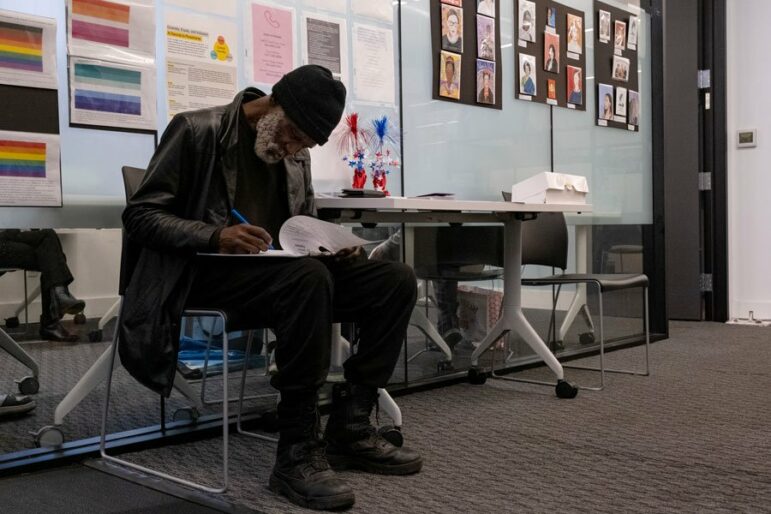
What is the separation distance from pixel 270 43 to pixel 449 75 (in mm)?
854

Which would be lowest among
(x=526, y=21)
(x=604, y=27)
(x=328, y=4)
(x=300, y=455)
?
(x=300, y=455)

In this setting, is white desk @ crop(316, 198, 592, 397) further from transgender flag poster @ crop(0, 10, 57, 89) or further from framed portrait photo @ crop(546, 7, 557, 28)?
framed portrait photo @ crop(546, 7, 557, 28)

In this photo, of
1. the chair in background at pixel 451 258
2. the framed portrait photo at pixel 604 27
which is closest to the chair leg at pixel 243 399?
the chair in background at pixel 451 258

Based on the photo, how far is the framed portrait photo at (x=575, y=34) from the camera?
3.68 metres

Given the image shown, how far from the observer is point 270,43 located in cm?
250

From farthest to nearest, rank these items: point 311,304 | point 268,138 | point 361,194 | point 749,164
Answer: point 749,164
point 361,194
point 268,138
point 311,304

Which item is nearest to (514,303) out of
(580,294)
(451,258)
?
(451,258)

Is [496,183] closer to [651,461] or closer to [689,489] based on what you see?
[651,461]

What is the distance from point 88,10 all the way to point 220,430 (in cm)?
126

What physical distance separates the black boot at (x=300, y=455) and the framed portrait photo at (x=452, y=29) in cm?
182

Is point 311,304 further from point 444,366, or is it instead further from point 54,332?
point 444,366

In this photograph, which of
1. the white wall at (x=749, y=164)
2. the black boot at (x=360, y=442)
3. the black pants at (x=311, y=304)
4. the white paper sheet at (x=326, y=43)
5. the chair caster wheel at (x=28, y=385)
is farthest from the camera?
the white wall at (x=749, y=164)

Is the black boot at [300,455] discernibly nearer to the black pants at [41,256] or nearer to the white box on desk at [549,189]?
the black pants at [41,256]

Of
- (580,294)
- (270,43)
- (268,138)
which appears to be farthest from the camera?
(580,294)
